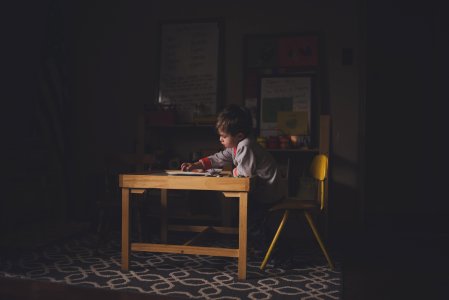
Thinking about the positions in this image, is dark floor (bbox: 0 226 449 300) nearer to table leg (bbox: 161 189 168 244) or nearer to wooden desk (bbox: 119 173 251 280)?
wooden desk (bbox: 119 173 251 280)

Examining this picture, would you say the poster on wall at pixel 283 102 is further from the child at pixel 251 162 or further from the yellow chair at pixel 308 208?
the child at pixel 251 162

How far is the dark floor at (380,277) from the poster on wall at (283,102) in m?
1.19

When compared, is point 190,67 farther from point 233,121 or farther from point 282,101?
point 233,121

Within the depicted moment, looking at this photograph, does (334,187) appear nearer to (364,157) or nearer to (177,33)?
(364,157)

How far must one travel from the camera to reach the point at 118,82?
438cm

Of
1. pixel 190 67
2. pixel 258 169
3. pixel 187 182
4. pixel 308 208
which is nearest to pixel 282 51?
pixel 190 67

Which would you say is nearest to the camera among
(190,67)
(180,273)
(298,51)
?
(180,273)

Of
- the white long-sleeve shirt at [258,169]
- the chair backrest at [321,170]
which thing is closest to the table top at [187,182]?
the white long-sleeve shirt at [258,169]

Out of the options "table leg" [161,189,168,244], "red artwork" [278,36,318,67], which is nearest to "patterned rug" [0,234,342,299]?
"table leg" [161,189,168,244]

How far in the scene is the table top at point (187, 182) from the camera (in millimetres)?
2336

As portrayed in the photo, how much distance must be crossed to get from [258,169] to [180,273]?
2.57ft

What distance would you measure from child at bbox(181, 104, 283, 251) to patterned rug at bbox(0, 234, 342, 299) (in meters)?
0.38

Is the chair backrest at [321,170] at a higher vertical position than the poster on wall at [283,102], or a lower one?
lower

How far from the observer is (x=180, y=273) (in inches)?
99.3
